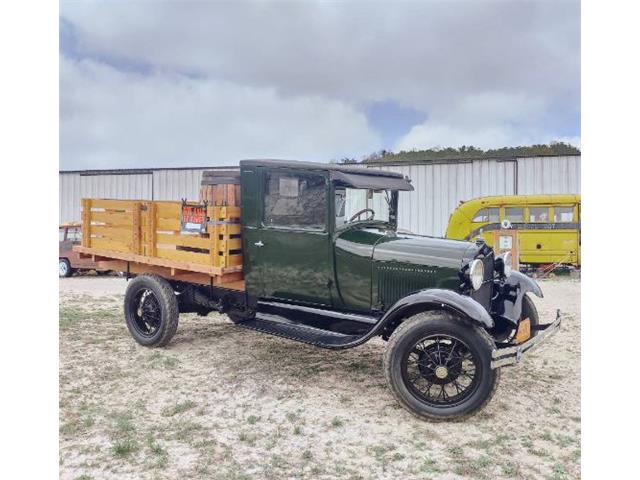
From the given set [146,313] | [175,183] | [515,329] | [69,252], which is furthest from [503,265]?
[175,183]

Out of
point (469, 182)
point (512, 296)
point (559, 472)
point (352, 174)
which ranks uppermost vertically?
point (469, 182)

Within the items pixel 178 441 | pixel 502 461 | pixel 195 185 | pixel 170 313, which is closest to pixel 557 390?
pixel 502 461

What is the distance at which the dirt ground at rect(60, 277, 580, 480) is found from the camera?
3.11 meters

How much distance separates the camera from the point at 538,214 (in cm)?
1257

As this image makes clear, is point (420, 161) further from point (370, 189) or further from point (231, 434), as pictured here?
point (231, 434)

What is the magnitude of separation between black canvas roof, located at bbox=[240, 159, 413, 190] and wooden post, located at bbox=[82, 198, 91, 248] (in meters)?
2.33

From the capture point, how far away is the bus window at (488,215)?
42.7 ft

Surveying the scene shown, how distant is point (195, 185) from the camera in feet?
56.6

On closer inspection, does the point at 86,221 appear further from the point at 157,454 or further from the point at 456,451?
the point at 456,451

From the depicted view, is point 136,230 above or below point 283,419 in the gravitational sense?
above

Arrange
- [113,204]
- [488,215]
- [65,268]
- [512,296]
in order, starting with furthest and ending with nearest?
[65,268], [488,215], [113,204], [512,296]

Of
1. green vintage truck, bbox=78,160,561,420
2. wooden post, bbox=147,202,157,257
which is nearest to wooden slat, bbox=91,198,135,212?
green vintage truck, bbox=78,160,561,420

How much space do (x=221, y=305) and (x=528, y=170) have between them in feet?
39.0

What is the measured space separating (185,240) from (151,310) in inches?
36.6
